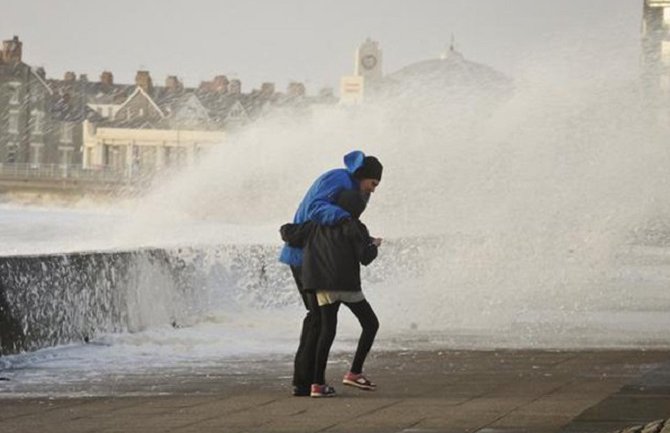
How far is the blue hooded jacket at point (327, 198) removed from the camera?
531 inches

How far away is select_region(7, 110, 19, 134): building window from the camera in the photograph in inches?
7301

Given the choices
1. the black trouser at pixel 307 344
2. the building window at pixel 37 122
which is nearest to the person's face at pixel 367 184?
the black trouser at pixel 307 344

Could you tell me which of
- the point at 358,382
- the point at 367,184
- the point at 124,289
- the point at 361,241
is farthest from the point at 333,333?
the point at 124,289

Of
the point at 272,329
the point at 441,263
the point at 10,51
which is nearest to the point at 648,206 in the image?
the point at 441,263

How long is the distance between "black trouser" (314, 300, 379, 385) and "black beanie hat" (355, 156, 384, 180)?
0.83 metres

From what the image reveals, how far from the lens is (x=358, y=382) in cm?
1380

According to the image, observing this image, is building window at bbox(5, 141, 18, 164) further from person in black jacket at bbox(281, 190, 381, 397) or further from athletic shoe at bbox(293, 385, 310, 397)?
athletic shoe at bbox(293, 385, 310, 397)

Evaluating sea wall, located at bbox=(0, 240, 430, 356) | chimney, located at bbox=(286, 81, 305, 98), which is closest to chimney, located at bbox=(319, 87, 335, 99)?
chimney, located at bbox=(286, 81, 305, 98)

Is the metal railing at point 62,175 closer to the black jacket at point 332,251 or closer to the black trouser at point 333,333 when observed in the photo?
the black trouser at point 333,333

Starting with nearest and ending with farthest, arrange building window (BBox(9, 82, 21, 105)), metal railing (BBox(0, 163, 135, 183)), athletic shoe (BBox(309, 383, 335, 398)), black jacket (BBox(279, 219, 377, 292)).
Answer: athletic shoe (BBox(309, 383, 335, 398)) → black jacket (BBox(279, 219, 377, 292)) → metal railing (BBox(0, 163, 135, 183)) → building window (BBox(9, 82, 21, 105))

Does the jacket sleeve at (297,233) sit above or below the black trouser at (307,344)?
above

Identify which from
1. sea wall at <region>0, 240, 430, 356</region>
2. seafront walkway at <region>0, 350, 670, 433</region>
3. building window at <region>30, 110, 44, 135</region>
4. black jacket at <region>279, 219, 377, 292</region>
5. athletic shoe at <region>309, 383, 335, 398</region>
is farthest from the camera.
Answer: building window at <region>30, 110, 44, 135</region>

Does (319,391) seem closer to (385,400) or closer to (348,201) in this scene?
(385,400)

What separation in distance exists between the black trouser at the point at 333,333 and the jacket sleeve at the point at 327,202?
0.57 m
